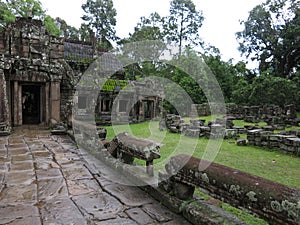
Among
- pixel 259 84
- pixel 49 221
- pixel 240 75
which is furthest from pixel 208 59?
pixel 49 221

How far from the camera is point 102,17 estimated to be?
38.0 m

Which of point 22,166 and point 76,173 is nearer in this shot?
point 76,173

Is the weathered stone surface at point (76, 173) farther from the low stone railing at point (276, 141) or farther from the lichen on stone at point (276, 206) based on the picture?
the low stone railing at point (276, 141)

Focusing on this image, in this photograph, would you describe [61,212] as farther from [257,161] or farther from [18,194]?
[257,161]

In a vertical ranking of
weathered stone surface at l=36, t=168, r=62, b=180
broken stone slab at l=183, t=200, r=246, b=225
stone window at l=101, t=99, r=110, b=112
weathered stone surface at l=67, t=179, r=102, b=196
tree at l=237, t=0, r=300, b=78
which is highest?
tree at l=237, t=0, r=300, b=78

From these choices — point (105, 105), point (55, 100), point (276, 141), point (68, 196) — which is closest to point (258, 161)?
point (276, 141)

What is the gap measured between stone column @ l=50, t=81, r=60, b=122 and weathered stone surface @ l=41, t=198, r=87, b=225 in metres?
8.54

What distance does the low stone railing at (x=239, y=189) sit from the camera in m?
1.91

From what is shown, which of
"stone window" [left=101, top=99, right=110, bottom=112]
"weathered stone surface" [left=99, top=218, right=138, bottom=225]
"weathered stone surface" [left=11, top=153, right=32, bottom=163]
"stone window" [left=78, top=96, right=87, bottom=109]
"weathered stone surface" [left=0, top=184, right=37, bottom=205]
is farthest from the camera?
"stone window" [left=101, top=99, right=110, bottom=112]

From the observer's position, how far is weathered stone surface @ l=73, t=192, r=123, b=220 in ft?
9.78

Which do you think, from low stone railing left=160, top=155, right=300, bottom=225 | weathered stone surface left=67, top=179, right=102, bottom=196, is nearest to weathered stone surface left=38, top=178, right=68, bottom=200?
weathered stone surface left=67, top=179, right=102, bottom=196

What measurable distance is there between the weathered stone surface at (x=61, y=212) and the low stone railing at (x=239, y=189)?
127 centimetres

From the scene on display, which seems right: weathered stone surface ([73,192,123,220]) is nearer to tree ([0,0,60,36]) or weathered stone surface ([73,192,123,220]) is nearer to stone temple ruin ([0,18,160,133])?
stone temple ruin ([0,18,160,133])

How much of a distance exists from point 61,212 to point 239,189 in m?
2.21
